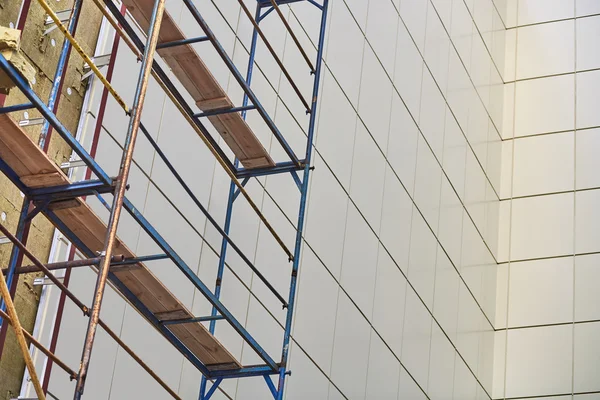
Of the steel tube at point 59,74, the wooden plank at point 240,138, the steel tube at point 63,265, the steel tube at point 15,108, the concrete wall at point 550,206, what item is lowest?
the steel tube at point 63,265

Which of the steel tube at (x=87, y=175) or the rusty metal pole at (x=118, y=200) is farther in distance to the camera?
the steel tube at (x=87, y=175)

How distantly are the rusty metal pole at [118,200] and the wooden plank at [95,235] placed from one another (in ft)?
2.24

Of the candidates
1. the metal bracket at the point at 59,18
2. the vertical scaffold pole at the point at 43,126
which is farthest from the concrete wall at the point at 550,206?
the vertical scaffold pole at the point at 43,126

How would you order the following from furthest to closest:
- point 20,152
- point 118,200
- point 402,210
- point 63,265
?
point 402,210 → point 63,265 → point 20,152 → point 118,200

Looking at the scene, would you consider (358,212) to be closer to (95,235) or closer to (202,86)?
(202,86)

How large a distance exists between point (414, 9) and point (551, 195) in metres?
6.79

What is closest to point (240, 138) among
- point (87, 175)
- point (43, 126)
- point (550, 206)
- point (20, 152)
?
point (87, 175)

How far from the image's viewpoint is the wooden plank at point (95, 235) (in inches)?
300

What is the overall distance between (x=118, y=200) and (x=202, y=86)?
3.33 meters

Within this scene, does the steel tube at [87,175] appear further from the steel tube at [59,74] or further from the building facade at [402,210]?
the steel tube at [59,74]

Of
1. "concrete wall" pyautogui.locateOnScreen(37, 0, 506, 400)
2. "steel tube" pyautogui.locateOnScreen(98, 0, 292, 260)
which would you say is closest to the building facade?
"concrete wall" pyautogui.locateOnScreen(37, 0, 506, 400)

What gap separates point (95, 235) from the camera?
856 cm

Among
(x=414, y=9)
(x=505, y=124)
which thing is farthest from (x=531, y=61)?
(x=414, y=9)

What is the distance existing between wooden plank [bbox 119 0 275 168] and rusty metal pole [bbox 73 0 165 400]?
61.9 inches
